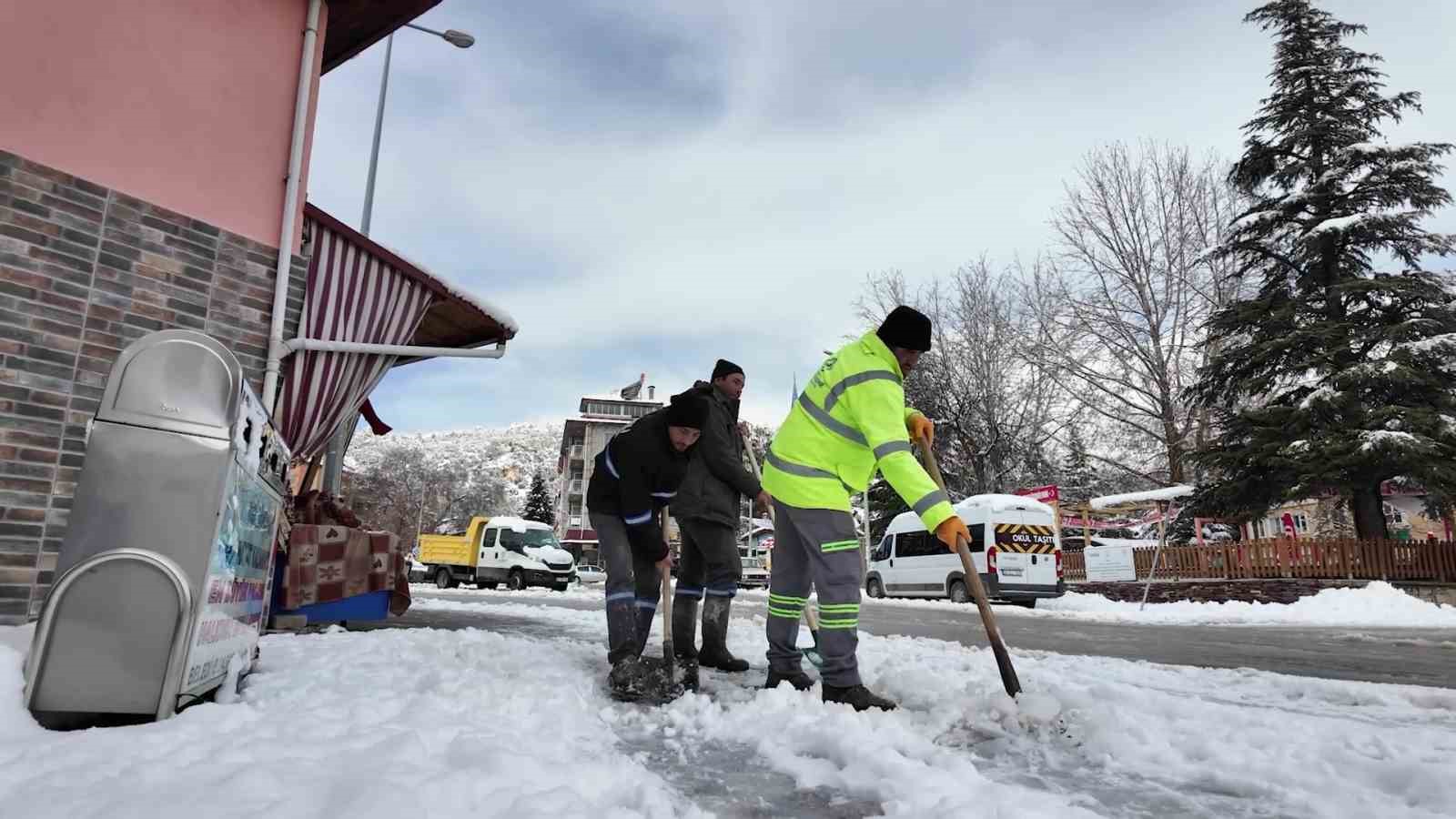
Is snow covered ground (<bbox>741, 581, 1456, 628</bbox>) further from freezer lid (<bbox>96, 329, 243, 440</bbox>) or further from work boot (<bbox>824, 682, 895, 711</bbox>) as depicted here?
freezer lid (<bbox>96, 329, 243, 440</bbox>)

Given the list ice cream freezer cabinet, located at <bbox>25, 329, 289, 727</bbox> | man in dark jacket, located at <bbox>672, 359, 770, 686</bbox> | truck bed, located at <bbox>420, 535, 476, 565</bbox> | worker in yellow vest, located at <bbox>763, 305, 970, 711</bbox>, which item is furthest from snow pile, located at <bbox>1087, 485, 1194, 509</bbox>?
ice cream freezer cabinet, located at <bbox>25, 329, 289, 727</bbox>

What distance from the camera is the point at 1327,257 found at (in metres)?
17.6

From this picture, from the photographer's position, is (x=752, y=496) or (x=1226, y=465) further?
(x=1226, y=465)

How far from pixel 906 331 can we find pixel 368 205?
1138 centimetres

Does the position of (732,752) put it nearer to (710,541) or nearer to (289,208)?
(710,541)

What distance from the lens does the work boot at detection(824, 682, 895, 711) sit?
3271mm

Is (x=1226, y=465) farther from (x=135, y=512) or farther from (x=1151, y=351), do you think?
(x=135, y=512)

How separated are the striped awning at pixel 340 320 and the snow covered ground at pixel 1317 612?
982 centimetres

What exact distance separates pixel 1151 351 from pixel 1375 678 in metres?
22.2

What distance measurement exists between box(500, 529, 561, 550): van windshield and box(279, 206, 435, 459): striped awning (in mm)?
17276

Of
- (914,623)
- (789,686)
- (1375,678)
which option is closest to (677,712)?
(789,686)

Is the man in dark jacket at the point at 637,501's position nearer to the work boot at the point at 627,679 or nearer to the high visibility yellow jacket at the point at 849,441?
the work boot at the point at 627,679

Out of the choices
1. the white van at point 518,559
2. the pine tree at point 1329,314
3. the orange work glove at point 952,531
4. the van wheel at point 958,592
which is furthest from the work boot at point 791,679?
the white van at point 518,559

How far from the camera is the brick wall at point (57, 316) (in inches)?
158
